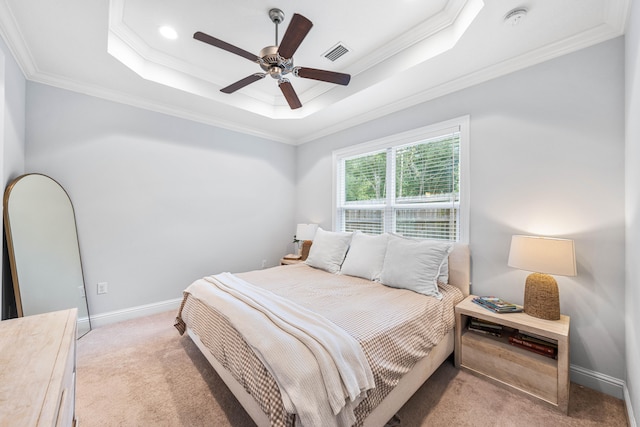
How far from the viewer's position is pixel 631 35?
5.19 ft

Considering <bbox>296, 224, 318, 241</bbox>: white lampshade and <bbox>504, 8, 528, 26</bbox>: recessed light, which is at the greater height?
<bbox>504, 8, 528, 26</bbox>: recessed light

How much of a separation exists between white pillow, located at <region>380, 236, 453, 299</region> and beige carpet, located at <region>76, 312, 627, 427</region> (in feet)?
2.25

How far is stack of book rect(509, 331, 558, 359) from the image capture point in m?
1.76

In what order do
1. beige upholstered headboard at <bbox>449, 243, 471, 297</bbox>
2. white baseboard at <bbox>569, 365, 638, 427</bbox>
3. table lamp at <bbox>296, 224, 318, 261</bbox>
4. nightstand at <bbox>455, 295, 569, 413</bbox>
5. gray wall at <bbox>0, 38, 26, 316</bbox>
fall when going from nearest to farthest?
nightstand at <bbox>455, 295, 569, 413</bbox> < white baseboard at <bbox>569, 365, 638, 427</bbox> < gray wall at <bbox>0, 38, 26, 316</bbox> < beige upholstered headboard at <bbox>449, 243, 471, 297</bbox> < table lamp at <bbox>296, 224, 318, 261</bbox>

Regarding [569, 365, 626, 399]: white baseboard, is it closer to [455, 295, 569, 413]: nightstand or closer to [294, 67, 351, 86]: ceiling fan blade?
[455, 295, 569, 413]: nightstand

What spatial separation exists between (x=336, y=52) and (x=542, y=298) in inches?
105

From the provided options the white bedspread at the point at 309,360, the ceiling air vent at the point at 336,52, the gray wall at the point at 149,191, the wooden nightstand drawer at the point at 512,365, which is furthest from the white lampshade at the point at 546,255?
the gray wall at the point at 149,191

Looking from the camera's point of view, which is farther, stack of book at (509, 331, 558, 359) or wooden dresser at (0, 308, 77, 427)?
stack of book at (509, 331, 558, 359)

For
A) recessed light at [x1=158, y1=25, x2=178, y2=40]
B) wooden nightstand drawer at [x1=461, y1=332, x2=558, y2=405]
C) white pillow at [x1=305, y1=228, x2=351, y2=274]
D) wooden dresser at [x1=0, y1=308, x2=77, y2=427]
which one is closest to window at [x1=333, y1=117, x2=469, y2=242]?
white pillow at [x1=305, y1=228, x2=351, y2=274]

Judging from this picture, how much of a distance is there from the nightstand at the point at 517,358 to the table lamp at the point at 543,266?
0.09 m

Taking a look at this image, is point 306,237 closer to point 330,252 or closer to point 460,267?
point 330,252

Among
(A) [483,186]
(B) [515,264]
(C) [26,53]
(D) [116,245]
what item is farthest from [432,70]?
(D) [116,245]

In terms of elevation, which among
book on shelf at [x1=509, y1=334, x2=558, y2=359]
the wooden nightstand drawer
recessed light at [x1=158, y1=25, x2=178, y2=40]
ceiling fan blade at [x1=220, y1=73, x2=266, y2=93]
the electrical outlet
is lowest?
the wooden nightstand drawer

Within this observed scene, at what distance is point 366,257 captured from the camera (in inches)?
105
